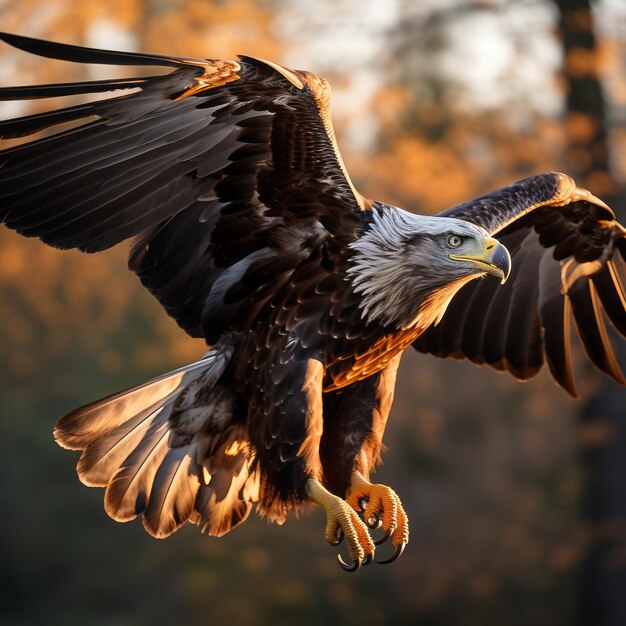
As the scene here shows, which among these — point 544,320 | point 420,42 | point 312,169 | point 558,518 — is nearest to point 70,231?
point 312,169

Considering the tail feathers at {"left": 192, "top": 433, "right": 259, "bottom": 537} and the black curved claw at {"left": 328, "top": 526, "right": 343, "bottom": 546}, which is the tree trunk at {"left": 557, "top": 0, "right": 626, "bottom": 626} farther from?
the black curved claw at {"left": 328, "top": 526, "right": 343, "bottom": 546}

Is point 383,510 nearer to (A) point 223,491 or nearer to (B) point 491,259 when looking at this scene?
(A) point 223,491

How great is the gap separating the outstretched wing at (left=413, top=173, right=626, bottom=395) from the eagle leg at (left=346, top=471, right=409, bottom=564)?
3.78 feet

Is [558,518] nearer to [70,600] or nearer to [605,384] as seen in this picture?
[605,384]

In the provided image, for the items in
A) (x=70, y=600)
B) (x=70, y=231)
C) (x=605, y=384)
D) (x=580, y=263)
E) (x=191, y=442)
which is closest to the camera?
(x=70, y=231)

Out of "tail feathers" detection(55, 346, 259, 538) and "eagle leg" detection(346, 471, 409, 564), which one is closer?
"eagle leg" detection(346, 471, 409, 564)

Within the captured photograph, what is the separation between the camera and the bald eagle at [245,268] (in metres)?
3.81

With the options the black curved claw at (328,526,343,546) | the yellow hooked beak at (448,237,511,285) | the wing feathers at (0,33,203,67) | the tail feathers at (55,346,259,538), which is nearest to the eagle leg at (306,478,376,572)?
the black curved claw at (328,526,343,546)

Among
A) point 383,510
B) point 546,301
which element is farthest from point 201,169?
point 546,301

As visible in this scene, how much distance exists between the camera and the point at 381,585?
12297 mm

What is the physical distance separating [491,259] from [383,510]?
1073 millimetres

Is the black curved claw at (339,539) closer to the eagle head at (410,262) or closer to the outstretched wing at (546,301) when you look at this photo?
the eagle head at (410,262)

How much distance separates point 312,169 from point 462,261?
2.24 ft

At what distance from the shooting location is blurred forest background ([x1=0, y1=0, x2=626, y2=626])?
38.9 feet
